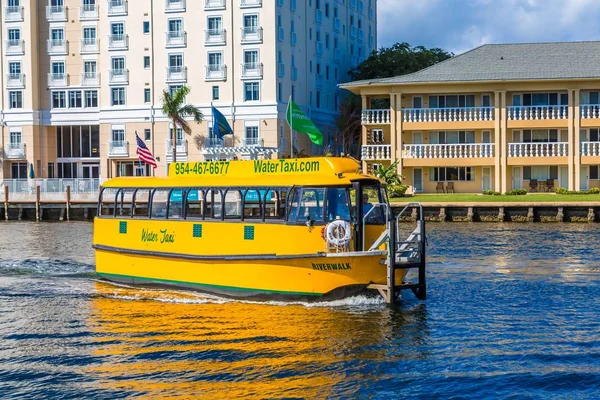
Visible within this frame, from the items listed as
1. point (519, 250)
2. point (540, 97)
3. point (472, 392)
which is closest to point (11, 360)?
point (472, 392)

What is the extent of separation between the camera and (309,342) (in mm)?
19297

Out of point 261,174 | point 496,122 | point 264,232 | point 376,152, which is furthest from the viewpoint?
point 376,152

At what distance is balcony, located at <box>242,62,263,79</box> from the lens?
76.6m

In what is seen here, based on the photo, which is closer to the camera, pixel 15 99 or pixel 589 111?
pixel 589 111

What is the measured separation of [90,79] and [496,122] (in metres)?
37.5

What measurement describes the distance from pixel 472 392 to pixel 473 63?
5602 centimetres

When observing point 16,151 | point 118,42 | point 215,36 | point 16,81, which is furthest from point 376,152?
point 16,81

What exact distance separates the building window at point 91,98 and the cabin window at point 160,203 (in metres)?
60.2

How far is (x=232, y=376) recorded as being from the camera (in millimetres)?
16844

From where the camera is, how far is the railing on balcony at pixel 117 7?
80.3 metres

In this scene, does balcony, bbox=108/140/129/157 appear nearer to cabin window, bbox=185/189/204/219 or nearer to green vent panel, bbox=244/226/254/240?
cabin window, bbox=185/189/204/219

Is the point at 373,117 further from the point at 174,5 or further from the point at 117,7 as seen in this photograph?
the point at 117,7

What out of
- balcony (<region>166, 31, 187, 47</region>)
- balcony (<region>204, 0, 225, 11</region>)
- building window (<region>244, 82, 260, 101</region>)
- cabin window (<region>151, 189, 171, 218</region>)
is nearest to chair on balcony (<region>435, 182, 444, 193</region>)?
building window (<region>244, 82, 260, 101</region>)

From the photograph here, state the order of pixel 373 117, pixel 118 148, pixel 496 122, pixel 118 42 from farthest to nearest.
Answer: pixel 118 148 < pixel 118 42 < pixel 373 117 < pixel 496 122
